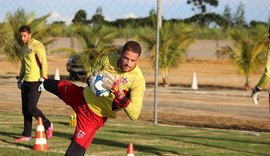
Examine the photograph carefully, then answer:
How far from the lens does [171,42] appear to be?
30.8 meters

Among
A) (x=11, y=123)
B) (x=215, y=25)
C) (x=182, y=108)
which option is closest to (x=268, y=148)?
(x=11, y=123)

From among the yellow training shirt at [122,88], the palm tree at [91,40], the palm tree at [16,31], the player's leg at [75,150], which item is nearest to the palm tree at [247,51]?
the palm tree at [91,40]

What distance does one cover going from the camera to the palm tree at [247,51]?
29.4m

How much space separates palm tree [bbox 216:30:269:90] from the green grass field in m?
14.9

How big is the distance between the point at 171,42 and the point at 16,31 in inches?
284

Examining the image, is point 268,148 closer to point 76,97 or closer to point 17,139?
point 17,139

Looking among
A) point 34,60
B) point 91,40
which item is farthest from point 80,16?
point 34,60

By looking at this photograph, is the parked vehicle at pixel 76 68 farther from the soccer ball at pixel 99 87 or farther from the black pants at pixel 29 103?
the soccer ball at pixel 99 87

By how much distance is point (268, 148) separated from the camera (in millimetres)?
12031

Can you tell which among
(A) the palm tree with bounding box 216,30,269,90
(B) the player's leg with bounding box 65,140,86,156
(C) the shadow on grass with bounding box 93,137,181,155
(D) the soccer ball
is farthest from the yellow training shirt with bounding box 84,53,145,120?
(A) the palm tree with bounding box 216,30,269,90

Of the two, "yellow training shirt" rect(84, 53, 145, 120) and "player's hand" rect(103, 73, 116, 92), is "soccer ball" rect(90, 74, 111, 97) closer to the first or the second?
"player's hand" rect(103, 73, 116, 92)

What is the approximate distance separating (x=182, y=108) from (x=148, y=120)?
4496 mm

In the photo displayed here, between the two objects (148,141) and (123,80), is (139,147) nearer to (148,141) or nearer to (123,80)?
(148,141)

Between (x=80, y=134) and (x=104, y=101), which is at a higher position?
(x=104, y=101)
